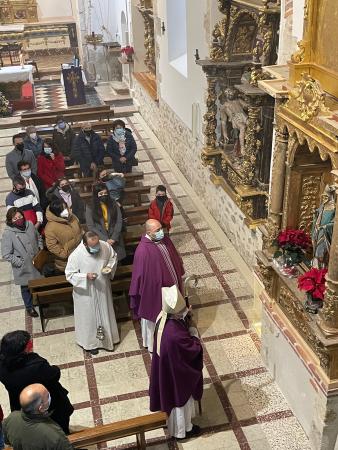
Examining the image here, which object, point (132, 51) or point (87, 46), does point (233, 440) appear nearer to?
point (132, 51)

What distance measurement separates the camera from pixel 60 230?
23.3ft

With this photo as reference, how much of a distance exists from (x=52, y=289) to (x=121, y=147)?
3996 mm

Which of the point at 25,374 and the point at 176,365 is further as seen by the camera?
the point at 176,365

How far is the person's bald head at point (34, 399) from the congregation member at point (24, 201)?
4.11m

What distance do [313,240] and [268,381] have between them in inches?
80.0

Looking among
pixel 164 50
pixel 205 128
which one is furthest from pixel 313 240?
pixel 164 50

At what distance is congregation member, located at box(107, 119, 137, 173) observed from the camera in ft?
34.0

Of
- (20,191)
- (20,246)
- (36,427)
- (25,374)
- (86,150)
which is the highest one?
(36,427)

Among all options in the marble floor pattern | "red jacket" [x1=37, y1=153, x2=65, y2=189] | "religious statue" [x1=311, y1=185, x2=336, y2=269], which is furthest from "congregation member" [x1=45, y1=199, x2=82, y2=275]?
"religious statue" [x1=311, y1=185, x2=336, y2=269]

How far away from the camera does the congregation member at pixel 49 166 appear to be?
31.9ft

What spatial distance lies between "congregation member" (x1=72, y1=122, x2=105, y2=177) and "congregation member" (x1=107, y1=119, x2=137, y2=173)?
21 centimetres

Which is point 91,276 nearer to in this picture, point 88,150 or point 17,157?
point 17,157

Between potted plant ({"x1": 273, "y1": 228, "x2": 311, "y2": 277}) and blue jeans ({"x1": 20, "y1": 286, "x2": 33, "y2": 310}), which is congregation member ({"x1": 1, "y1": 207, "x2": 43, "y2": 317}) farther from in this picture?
potted plant ({"x1": 273, "y1": 228, "x2": 311, "y2": 277})

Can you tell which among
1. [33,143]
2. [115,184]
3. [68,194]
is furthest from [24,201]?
[33,143]
